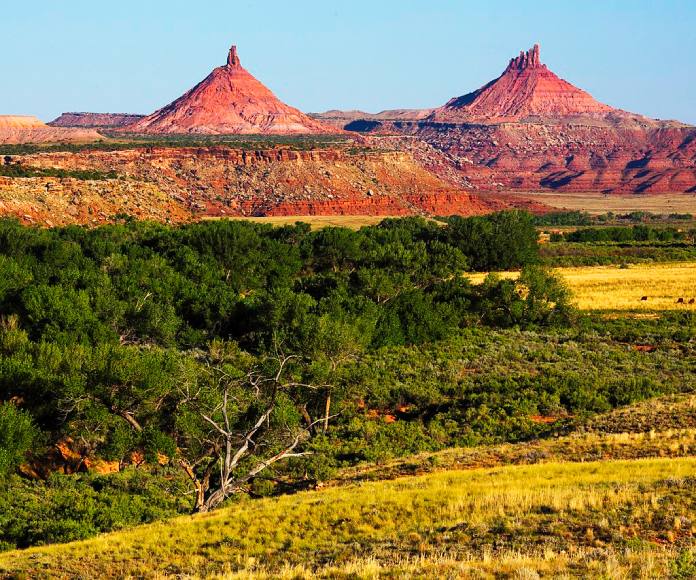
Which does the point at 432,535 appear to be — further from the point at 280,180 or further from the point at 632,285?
the point at 280,180

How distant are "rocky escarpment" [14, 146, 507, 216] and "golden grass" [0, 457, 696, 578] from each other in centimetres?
10748

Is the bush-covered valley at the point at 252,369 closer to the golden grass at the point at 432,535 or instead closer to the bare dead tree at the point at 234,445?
the bare dead tree at the point at 234,445

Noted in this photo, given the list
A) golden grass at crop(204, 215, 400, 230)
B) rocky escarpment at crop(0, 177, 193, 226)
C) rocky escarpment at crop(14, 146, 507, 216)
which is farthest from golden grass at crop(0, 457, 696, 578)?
rocky escarpment at crop(14, 146, 507, 216)

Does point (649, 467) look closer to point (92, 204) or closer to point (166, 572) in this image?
point (166, 572)

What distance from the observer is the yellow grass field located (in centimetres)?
6681

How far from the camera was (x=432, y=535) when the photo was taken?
1956cm

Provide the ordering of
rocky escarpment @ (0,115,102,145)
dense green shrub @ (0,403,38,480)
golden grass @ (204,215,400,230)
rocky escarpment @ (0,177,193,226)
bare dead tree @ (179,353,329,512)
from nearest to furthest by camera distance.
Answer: bare dead tree @ (179,353,329,512)
dense green shrub @ (0,403,38,480)
rocky escarpment @ (0,177,193,226)
golden grass @ (204,215,400,230)
rocky escarpment @ (0,115,102,145)

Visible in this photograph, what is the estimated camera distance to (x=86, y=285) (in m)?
51.0

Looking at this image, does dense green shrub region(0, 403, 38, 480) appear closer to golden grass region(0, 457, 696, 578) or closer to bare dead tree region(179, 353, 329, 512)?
bare dead tree region(179, 353, 329, 512)

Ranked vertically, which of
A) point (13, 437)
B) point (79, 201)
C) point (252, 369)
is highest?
point (79, 201)

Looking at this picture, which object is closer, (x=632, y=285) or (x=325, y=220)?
(x=632, y=285)

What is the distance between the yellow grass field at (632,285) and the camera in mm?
66812

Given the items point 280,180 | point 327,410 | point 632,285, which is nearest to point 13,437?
point 327,410

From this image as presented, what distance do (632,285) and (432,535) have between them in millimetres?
60469
